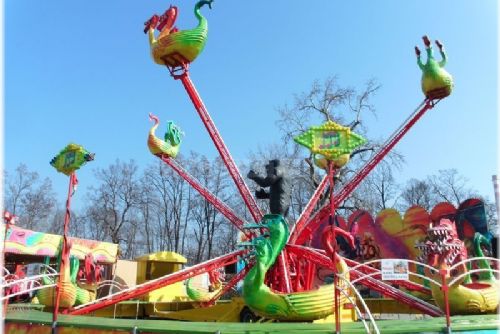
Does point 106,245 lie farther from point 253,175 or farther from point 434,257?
point 434,257

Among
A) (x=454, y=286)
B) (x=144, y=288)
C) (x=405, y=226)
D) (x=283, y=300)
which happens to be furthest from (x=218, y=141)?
(x=405, y=226)

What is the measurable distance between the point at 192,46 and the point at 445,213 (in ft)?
32.5

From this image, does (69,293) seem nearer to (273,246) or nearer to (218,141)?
(273,246)

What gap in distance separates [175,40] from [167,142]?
3.16 meters

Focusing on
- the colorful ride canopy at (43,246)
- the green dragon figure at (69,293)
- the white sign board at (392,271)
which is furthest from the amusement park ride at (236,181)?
the colorful ride canopy at (43,246)

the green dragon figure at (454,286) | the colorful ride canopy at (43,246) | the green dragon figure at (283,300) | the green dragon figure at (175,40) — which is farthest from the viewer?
the colorful ride canopy at (43,246)

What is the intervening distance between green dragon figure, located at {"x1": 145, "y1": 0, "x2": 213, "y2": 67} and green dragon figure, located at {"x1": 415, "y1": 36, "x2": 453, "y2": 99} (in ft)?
17.2

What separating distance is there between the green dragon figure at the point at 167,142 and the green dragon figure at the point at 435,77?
6.59 metres

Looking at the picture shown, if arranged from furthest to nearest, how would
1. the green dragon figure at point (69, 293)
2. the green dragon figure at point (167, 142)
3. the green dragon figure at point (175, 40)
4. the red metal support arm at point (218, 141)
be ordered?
the green dragon figure at point (167, 142) → the red metal support arm at point (218, 141) → the green dragon figure at point (175, 40) → the green dragon figure at point (69, 293)

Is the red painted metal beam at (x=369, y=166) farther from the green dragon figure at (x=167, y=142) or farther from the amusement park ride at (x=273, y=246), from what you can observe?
the green dragon figure at (x=167, y=142)

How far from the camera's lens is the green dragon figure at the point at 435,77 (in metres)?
10.1

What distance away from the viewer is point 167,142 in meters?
12.0

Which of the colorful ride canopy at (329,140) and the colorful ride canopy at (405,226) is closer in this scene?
the colorful ride canopy at (329,140)

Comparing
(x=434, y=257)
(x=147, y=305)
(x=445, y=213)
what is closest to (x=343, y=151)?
(x=434, y=257)
